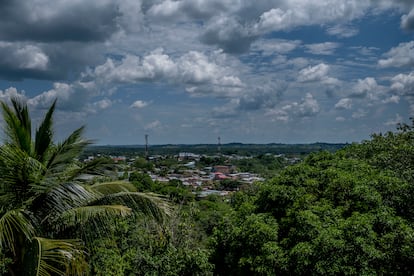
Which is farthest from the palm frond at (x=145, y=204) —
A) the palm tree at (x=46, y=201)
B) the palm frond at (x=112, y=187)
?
the palm frond at (x=112, y=187)

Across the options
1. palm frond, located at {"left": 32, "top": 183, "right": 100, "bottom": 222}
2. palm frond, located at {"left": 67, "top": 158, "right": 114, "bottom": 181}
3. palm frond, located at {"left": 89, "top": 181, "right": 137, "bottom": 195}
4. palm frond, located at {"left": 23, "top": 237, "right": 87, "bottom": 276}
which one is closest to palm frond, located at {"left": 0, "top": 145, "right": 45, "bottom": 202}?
palm frond, located at {"left": 32, "top": 183, "right": 100, "bottom": 222}

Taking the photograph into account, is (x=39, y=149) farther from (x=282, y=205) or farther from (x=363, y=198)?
(x=363, y=198)

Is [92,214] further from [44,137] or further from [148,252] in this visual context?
[148,252]

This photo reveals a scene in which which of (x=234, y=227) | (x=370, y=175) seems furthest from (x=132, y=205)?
(x=370, y=175)

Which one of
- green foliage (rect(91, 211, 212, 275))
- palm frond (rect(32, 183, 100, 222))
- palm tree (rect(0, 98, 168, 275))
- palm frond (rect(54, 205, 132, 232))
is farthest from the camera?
green foliage (rect(91, 211, 212, 275))

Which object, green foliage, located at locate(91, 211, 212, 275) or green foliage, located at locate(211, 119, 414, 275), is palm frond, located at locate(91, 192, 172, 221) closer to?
green foliage, located at locate(91, 211, 212, 275)

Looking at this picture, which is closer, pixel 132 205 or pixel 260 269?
pixel 132 205
